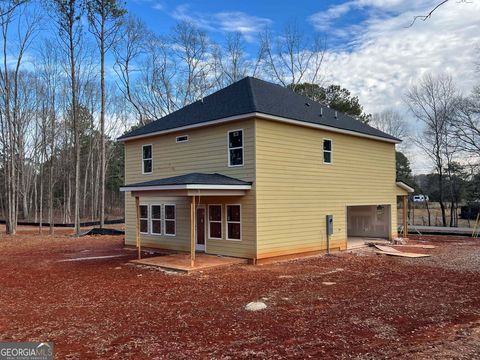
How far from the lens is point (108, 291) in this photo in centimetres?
911

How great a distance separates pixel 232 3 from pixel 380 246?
11425 mm

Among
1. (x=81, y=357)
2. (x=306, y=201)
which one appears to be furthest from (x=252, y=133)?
(x=81, y=357)

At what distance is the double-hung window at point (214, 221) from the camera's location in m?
13.7

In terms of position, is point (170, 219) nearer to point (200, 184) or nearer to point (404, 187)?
point (200, 184)

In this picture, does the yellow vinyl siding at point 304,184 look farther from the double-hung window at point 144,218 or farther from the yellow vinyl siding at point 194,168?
the double-hung window at point 144,218

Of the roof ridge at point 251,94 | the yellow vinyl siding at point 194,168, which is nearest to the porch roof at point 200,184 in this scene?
the yellow vinyl siding at point 194,168

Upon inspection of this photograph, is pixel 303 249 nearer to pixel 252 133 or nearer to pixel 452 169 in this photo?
pixel 252 133

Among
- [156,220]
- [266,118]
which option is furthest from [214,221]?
[266,118]

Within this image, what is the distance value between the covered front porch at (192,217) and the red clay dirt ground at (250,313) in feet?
3.74

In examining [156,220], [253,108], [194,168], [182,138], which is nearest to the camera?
[253,108]

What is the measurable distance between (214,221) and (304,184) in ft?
11.0

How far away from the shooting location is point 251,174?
12.7m

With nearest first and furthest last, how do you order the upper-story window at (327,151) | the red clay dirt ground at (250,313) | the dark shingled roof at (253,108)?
1. the red clay dirt ground at (250,313)
2. the dark shingled roof at (253,108)
3. the upper-story window at (327,151)

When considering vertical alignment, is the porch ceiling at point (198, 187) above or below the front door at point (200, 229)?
above
